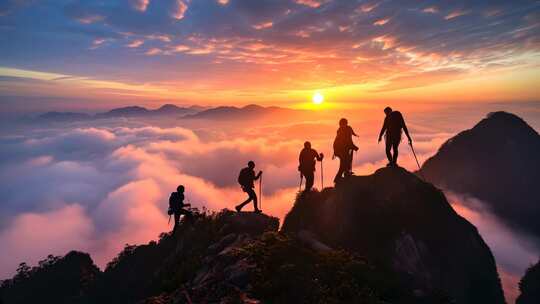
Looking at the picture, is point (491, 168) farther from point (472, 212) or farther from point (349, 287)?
point (349, 287)

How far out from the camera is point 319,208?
1631 centimetres

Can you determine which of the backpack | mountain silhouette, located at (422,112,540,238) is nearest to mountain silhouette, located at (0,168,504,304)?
the backpack

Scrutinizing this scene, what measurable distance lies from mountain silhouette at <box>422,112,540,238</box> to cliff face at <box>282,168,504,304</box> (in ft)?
385

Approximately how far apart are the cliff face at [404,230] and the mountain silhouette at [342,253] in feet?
0.15

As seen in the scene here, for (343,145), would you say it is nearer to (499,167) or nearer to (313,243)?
(313,243)

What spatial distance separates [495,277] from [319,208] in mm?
9700

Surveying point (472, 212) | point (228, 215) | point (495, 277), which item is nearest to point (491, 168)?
point (472, 212)

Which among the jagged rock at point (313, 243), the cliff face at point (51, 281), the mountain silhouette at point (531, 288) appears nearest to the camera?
the jagged rock at point (313, 243)

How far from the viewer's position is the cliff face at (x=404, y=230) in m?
14.1

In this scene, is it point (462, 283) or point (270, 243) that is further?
point (462, 283)

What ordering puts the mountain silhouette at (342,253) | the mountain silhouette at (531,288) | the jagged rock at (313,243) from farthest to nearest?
the mountain silhouette at (531,288) < the jagged rock at (313,243) < the mountain silhouette at (342,253)

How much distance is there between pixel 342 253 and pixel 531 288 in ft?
230

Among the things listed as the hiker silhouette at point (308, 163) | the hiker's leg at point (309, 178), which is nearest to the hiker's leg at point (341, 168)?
the hiker silhouette at point (308, 163)

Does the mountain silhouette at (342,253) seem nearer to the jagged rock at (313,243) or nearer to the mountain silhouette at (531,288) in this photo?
the jagged rock at (313,243)
